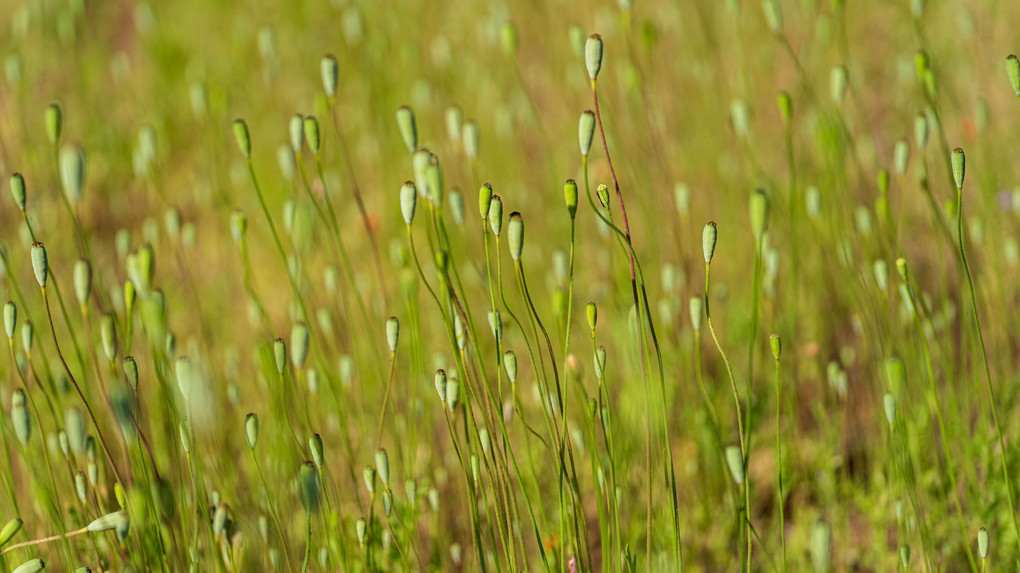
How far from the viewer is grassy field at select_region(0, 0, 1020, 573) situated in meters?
1.20

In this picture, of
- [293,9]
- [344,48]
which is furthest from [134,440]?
[293,9]

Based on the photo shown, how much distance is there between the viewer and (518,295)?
2207 mm

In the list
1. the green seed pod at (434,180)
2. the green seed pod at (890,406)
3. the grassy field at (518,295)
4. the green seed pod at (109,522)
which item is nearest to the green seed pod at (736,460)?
the grassy field at (518,295)

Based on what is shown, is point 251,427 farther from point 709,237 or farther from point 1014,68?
point 1014,68

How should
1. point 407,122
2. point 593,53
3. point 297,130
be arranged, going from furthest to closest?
1. point 297,130
2. point 407,122
3. point 593,53

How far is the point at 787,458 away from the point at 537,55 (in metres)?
2.19

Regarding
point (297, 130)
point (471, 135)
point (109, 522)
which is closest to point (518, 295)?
point (471, 135)

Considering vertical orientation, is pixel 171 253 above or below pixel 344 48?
below

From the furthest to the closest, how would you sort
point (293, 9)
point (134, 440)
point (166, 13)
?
point (166, 13), point (293, 9), point (134, 440)

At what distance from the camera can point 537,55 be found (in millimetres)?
3361

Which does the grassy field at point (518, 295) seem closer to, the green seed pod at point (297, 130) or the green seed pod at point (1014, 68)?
the green seed pod at point (297, 130)

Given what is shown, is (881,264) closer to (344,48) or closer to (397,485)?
(397,485)

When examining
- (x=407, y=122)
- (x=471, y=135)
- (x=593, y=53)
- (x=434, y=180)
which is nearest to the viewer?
(x=434, y=180)

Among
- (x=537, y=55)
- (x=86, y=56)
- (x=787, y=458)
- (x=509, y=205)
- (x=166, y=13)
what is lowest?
(x=787, y=458)
